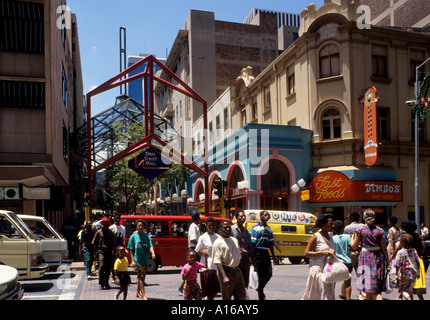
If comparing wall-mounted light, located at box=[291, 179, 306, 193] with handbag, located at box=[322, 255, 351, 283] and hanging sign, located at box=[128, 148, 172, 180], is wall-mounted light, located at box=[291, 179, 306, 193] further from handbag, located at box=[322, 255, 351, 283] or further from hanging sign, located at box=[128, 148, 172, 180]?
handbag, located at box=[322, 255, 351, 283]

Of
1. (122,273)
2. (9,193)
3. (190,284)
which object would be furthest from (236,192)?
(190,284)

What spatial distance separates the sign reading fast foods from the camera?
2612 cm

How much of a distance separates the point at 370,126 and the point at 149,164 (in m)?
11.9

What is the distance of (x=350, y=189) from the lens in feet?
85.6

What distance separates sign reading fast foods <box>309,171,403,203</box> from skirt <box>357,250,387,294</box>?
18207 millimetres

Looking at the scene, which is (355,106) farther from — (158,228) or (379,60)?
(158,228)

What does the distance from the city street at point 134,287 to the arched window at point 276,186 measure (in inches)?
433

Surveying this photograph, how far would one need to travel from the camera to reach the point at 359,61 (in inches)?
1080

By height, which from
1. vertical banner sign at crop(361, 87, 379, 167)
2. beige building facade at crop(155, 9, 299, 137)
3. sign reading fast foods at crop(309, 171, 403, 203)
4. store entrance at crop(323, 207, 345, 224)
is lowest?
store entrance at crop(323, 207, 345, 224)

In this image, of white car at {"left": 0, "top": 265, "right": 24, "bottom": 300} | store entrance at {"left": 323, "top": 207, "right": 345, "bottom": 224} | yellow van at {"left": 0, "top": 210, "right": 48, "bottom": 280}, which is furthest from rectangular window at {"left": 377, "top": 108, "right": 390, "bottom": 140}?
white car at {"left": 0, "top": 265, "right": 24, "bottom": 300}

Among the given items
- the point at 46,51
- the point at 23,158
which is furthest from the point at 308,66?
the point at 23,158

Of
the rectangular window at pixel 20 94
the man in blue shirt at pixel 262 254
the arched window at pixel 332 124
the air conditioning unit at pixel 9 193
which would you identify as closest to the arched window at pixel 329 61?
the arched window at pixel 332 124

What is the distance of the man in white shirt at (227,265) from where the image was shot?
7414 mm
